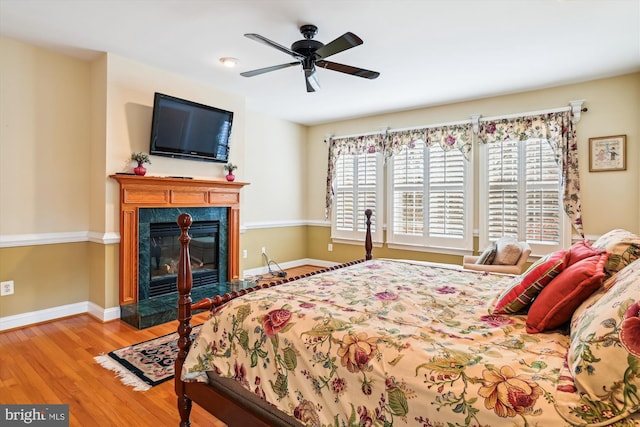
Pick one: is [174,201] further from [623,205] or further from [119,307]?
[623,205]

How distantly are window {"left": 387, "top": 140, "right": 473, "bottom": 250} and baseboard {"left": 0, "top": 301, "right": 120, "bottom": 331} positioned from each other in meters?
3.90

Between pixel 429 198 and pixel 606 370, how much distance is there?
4.41 meters

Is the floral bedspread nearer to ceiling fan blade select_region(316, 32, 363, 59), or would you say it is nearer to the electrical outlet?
ceiling fan blade select_region(316, 32, 363, 59)

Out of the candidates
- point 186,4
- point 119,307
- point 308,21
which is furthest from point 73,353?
point 308,21

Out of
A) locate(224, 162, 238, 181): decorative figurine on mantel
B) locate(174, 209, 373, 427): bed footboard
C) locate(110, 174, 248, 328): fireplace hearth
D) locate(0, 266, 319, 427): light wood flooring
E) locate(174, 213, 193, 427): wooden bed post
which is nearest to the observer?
locate(174, 209, 373, 427): bed footboard

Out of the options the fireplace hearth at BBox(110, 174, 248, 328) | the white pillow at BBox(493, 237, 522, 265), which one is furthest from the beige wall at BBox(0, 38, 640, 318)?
the white pillow at BBox(493, 237, 522, 265)

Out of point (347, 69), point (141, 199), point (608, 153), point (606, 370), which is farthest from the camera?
point (608, 153)

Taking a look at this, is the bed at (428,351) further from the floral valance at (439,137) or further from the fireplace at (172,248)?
the floral valance at (439,137)

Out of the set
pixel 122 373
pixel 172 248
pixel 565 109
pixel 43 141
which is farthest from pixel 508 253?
pixel 43 141

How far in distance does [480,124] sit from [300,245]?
362cm

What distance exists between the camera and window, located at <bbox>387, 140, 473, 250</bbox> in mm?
4922

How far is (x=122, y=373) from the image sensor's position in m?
2.49

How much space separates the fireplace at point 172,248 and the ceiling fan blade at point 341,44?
2473 mm

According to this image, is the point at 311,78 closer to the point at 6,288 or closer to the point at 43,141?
the point at 43,141
